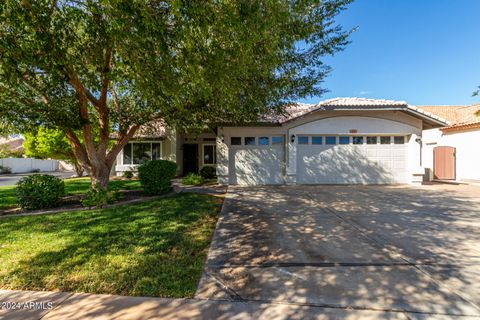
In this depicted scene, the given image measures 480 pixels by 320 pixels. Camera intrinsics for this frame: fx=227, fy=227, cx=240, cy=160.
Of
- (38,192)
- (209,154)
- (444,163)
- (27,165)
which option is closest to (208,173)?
(209,154)

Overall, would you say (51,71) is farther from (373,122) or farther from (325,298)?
(373,122)

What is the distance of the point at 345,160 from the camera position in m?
12.2

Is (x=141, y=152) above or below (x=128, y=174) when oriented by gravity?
above

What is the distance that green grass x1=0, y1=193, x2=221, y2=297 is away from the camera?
297cm

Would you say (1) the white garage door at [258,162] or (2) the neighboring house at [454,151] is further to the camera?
(2) the neighboring house at [454,151]

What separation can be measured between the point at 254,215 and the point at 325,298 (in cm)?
360

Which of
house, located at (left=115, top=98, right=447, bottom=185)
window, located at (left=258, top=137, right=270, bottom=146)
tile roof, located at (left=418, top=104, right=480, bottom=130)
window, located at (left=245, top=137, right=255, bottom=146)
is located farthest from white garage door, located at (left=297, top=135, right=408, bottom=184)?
tile roof, located at (left=418, top=104, right=480, bottom=130)

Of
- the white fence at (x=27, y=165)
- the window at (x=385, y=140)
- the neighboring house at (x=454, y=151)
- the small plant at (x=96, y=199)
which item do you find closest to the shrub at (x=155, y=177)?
the small plant at (x=96, y=199)

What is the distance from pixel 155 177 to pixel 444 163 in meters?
18.0

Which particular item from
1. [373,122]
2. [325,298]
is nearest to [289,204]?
[325,298]

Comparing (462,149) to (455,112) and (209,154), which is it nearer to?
(455,112)

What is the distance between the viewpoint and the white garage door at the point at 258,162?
12188 mm

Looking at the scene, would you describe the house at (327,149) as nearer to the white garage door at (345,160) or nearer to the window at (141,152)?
the white garage door at (345,160)

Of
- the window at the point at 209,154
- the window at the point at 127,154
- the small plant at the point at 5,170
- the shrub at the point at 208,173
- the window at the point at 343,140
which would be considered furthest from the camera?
the small plant at the point at 5,170
